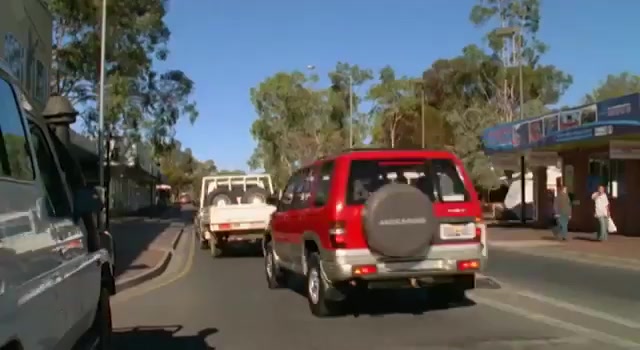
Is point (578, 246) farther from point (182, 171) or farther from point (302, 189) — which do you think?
point (182, 171)

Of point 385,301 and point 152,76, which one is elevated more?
point 152,76

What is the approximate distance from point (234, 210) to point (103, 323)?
14.0 m

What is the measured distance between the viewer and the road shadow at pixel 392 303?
35.6 ft

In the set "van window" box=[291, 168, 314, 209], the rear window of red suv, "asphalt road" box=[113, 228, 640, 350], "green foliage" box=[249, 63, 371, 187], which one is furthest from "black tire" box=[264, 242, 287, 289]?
"green foliage" box=[249, 63, 371, 187]

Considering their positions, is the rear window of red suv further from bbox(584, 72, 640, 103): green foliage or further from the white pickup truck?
bbox(584, 72, 640, 103): green foliage

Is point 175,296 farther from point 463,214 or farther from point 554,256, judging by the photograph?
point 554,256

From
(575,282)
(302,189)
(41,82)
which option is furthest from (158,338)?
(41,82)

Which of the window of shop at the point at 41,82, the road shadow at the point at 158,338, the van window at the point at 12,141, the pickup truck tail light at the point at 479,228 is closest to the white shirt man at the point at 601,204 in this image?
the pickup truck tail light at the point at 479,228

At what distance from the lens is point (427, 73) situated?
76562mm

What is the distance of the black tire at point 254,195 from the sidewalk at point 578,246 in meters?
7.01

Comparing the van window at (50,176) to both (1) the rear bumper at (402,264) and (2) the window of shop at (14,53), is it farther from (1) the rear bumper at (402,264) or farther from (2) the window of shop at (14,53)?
(2) the window of shop at (14,53)

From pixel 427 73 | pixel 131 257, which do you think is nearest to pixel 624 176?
pixel 131 257

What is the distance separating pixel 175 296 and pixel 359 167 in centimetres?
457

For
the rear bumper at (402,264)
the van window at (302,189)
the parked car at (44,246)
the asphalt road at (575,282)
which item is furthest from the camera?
the van window at (302,189)
